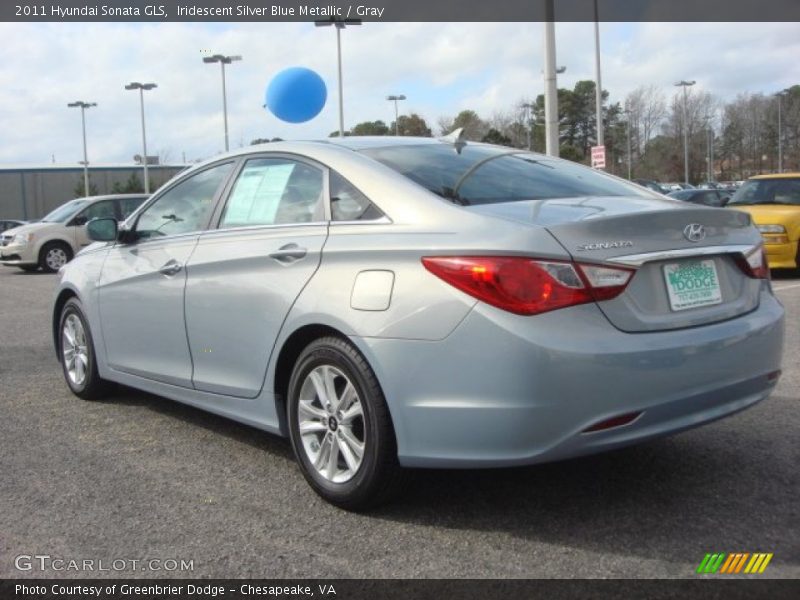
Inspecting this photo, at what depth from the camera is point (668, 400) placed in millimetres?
3057

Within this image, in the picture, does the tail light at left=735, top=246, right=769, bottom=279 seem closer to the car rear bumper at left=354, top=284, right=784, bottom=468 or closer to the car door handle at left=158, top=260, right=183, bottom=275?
the car rear bumper at left=354, top=284, right=784, bottom=468

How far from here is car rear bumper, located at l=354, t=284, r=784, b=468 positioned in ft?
9.51

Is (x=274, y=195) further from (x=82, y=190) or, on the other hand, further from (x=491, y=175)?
(x=82, y=190)

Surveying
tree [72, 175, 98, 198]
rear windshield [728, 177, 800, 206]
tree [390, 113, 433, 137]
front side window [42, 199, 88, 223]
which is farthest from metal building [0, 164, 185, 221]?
rear windshield [728, 177, 800, 206]

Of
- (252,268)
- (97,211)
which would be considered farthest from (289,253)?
(97,211)

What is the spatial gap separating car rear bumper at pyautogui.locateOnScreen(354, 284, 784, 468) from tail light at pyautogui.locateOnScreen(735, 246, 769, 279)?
17.0 inches

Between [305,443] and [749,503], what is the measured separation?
1873mm

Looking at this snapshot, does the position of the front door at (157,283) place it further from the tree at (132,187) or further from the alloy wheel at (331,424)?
the tree at (132,187)

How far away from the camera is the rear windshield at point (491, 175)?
3.56m

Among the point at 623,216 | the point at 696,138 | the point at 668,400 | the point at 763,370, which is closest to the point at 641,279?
the point at 623,216

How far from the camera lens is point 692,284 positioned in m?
3.25

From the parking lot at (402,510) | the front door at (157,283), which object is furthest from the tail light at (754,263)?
the front door at (157,283)

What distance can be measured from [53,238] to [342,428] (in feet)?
53.7
